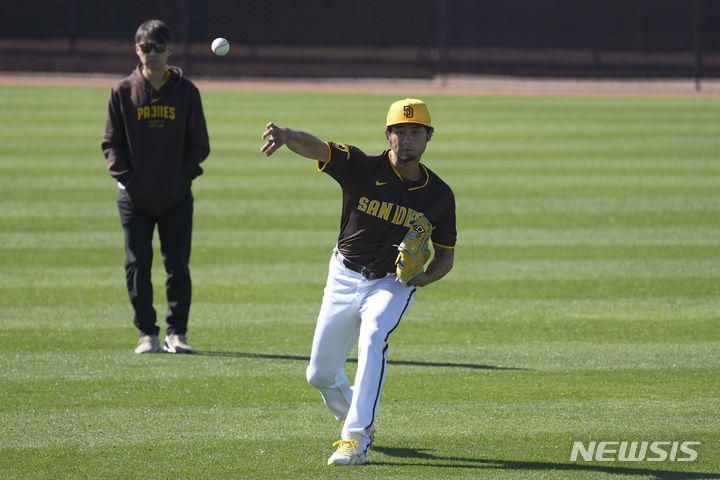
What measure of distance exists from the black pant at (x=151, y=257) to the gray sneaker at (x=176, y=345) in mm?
44

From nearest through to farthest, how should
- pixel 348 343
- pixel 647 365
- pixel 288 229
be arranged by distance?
pixel 348 343 < pixel 647 365 < pixel 288 229

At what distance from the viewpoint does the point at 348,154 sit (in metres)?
5.55

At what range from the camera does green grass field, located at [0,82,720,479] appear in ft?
18.2

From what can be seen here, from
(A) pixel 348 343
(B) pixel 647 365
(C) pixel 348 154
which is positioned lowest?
(B) pixel 647 365

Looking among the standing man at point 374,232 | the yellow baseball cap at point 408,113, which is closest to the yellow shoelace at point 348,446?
the standing man at point 374,232

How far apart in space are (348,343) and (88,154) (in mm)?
11581

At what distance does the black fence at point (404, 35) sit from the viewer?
2941 centimetres

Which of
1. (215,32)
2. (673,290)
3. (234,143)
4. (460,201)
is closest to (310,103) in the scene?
(234,143)

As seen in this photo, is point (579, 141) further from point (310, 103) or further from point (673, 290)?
point (673, 290)

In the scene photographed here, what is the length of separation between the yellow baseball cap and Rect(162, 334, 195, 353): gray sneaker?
9.31ft

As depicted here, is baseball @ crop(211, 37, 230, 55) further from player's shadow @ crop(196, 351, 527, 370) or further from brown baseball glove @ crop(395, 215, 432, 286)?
player's shadow @ crop(196, 351, 527, 370)

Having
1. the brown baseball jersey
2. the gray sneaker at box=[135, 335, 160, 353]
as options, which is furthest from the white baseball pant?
the gray sneaker at box=[135, 335, 160, 353]

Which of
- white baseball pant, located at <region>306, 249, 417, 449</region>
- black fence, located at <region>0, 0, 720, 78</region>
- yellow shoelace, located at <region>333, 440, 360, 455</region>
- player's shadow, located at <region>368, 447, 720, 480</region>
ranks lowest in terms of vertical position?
player's shadow, located at <region>368, 447, 720, 480</region>

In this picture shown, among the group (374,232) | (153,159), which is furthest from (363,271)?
(153,159)
